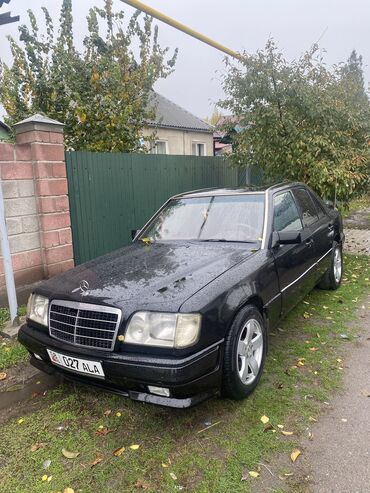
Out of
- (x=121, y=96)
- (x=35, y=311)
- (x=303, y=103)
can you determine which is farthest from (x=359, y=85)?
(x=35, y=311)

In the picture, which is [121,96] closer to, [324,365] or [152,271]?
[152,271]

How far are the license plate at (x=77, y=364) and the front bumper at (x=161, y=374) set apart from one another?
0.03 m

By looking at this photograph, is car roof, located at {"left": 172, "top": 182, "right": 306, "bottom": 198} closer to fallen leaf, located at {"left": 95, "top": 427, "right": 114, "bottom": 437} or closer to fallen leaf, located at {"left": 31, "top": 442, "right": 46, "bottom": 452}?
fallen leaf, located at {"left": 95, "top": 427, "right": 114, "bottom": 437}

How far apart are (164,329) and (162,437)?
782mm

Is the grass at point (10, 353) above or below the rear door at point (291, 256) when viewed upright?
below

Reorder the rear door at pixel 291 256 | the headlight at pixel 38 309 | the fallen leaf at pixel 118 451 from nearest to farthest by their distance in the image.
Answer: the fallen leaf at pixel 118 451
the headlight at pixel 38 309
the rear door at pixel 291 256

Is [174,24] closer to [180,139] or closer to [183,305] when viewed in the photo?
[183,305]

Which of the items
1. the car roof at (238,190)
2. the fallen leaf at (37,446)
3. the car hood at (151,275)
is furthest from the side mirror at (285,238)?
the fallen leaf at (37,446)

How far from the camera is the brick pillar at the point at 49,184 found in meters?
4.98

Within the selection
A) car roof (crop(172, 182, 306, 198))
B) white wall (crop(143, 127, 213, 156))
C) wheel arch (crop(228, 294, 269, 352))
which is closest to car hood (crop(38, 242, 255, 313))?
wheel arch (crop(228, 294, 269, 352))

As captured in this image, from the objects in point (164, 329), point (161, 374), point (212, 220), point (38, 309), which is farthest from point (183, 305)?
point (212, 220)

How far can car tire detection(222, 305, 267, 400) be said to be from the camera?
2721 millimetres

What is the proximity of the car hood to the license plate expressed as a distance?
402mm

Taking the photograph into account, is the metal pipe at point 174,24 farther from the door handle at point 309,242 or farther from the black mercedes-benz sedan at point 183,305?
the door handle at point 309,242
